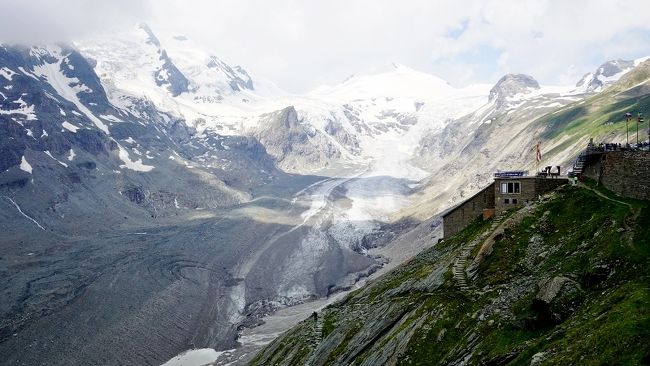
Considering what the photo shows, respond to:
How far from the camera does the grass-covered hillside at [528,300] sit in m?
31.7

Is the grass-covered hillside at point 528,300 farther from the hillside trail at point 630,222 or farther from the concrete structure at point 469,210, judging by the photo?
the concrete structure at point 469,210

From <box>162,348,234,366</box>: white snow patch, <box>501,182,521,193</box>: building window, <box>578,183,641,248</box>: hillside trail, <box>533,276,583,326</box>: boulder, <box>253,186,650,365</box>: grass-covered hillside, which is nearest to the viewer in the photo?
<box>253,186,650,365</box>: grass-covered hillside

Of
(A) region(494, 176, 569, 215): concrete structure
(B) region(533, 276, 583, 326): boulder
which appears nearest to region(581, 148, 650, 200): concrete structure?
(A) region(494, 176, 569, 215): concrete structure

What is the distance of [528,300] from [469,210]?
39.5 m

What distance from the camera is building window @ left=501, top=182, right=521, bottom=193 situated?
220 feet

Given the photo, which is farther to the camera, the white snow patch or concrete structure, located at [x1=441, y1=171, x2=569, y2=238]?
the white snow patch

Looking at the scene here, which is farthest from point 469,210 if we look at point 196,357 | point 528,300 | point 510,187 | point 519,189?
point 196,357

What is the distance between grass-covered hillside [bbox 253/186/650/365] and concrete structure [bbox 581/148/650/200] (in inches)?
48.7

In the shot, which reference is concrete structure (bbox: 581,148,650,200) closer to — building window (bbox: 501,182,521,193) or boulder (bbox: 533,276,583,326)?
building window (bbox: 501,182,521,193)

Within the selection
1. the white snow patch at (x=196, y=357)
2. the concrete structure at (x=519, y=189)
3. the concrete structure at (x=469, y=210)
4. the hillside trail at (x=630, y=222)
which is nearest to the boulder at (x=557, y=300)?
the hillside trail at (x=630, y=222)

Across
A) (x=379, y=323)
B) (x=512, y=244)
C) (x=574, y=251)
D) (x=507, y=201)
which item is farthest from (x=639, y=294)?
(x=507, y=201)

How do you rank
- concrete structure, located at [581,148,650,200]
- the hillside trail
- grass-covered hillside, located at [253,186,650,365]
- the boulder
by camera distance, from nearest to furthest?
grass-covered hillside, located at [253,186,650,365]
the boulder
the hillside trail
concrete structure, located at [581,148,650,200]

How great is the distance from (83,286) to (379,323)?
155 metres

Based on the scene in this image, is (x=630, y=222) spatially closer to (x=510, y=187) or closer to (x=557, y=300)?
(x=557, y=300)
